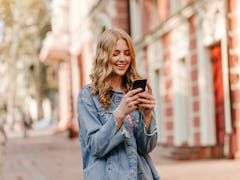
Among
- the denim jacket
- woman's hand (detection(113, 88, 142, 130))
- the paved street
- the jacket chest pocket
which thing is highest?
woman's hand (detection(113, 88, 142, 130))

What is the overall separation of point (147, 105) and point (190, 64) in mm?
11990

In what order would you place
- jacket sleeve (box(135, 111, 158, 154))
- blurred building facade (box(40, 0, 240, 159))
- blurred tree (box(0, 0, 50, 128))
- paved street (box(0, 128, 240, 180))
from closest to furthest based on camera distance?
jacket sleeve (box(135, 111, 158, 154)) < paved street (box(0, 128, 240, 180)) < blurred building facade (box(40, 0, 240, 159)) < blurred tree (box(0, 0, 50, 128))

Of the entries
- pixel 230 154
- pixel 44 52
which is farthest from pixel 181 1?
pixel 44 52

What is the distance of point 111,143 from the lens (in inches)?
108

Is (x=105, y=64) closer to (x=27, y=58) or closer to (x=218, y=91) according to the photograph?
(x=218, y=91)

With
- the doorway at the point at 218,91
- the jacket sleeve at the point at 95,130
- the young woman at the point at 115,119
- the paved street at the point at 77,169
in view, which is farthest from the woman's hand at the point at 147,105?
the doorway at the point at 218,91

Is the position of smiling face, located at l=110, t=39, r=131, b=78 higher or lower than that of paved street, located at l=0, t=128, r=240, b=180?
higher

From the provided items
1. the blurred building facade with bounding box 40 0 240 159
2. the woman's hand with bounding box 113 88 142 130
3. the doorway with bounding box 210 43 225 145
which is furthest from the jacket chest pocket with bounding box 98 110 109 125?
the doorway with bounding box 210 43 225 145

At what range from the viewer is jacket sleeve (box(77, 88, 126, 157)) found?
8.99ft

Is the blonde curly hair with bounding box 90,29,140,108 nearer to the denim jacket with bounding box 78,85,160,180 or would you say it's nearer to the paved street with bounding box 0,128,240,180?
the denim jacket with bounding box 78,85,160,180

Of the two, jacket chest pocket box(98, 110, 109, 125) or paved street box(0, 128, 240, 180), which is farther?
paved street box(0, 128, 240, 180)

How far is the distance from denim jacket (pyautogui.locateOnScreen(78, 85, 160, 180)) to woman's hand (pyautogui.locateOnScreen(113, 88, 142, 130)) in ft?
0.13

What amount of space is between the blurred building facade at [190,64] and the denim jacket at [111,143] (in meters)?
9.19

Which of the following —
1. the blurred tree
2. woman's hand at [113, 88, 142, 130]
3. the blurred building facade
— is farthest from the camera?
the blurred tree
